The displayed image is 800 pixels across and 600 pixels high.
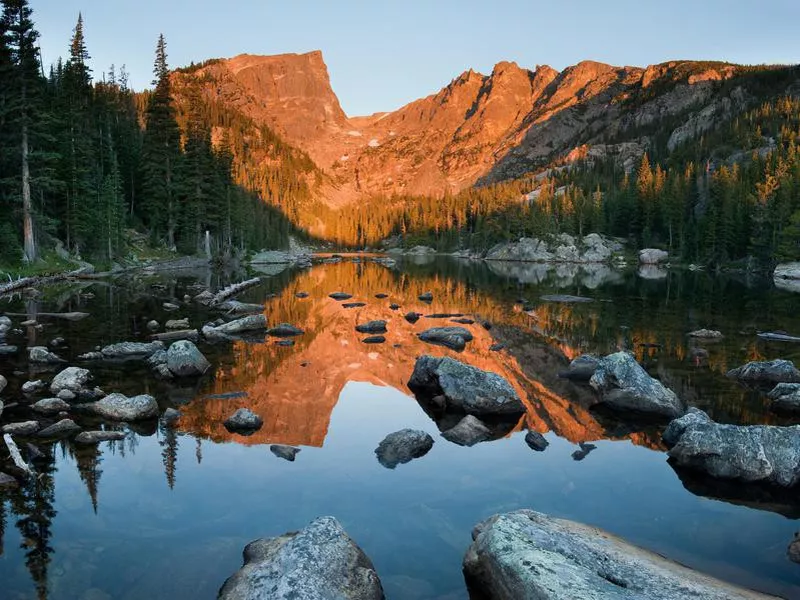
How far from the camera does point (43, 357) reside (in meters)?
22.3

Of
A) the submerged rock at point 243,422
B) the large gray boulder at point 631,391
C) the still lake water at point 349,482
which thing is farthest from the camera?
the large gray boulder at point 631,391

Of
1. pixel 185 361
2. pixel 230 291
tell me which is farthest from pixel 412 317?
pixel 185 361

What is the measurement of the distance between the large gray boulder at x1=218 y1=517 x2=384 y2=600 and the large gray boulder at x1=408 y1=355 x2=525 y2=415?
10523 mm

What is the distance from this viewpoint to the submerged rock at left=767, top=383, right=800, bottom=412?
1922 cm

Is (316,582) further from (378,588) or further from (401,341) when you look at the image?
(401,341)

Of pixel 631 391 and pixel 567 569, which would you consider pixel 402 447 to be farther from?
pixel 631 391

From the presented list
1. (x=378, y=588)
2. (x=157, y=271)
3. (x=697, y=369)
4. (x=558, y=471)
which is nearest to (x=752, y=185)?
(x=697, y=369)

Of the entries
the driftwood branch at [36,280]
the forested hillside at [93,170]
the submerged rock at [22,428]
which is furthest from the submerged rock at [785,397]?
the forested hillside at [93,170]

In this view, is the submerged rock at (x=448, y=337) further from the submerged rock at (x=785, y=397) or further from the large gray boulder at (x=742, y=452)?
the large gray boulder at (x=742, y=452)

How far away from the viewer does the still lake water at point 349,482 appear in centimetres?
988

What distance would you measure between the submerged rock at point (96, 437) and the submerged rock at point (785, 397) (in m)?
22.0

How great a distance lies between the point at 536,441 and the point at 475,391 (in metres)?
3.54

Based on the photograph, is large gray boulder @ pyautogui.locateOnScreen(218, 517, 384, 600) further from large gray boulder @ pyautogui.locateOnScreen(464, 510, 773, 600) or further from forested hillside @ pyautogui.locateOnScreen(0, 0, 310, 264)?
forested hillside @ pyautogui.locateOnScreen(0, 0, 310, 264)

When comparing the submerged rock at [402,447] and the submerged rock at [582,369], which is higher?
the submerged rock at [582,369]
